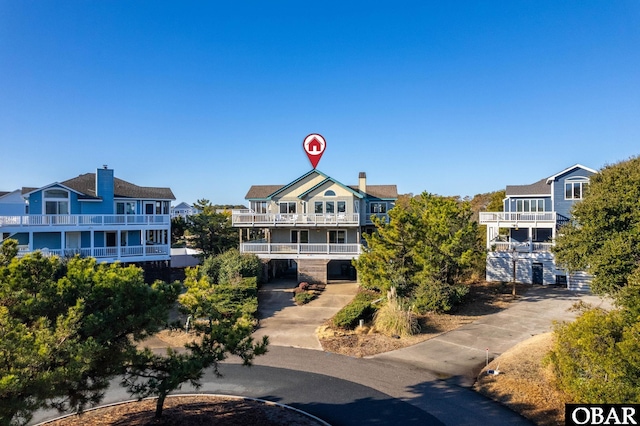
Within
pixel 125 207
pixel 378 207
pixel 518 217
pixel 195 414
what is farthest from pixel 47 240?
pixel 518 217

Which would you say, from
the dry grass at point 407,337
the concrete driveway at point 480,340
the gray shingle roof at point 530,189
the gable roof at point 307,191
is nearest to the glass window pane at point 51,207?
the gable roof at point 307,191

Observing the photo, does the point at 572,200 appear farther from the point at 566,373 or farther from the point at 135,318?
the point at 135,318

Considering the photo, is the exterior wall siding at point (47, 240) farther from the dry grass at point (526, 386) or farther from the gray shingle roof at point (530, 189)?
the gray shingle roof at point (530, 189)

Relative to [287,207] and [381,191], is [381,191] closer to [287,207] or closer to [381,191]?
[381,191]

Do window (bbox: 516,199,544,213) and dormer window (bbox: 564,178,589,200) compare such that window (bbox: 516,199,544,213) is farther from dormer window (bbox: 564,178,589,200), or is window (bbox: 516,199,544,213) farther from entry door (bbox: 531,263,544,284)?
entry door (bbox: 531,263,544,284)

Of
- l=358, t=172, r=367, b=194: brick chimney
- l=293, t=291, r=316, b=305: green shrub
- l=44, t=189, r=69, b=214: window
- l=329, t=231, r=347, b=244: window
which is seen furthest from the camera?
l=358, t=172, r=367, b=194: brick chimney

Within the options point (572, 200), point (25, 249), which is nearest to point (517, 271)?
point (572, 200)

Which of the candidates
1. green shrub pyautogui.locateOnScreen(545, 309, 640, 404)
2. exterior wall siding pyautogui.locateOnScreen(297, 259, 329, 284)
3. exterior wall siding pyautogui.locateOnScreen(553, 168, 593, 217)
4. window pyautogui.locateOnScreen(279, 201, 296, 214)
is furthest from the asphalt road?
exterior wall siding pyautogui.locateOnScreen(553, 168, 593, 217)
